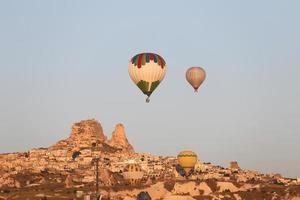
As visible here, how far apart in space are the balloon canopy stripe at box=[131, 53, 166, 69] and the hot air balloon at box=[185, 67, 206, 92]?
86.1 feet

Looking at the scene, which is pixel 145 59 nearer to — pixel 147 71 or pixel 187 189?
pixel 147 71

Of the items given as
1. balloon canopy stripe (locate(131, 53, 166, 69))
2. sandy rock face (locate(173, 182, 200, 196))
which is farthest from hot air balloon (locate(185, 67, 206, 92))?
sandy rock face (locate(173, 182, 200, 196))

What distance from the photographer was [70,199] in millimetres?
162125

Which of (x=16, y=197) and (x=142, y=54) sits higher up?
(x=142, y=54)

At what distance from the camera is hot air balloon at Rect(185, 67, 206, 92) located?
14200cm

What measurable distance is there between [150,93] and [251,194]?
292 feet

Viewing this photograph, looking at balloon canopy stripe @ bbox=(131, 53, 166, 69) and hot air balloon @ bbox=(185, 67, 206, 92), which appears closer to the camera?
balloon canopy stripe @ bbox=(131, 53, 166, 69)

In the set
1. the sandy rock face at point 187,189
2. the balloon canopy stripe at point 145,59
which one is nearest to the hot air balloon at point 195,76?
the balloon canopy stripe at point 145,59

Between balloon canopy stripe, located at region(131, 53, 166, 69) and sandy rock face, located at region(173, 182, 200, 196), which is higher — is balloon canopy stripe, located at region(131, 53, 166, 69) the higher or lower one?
the higher one

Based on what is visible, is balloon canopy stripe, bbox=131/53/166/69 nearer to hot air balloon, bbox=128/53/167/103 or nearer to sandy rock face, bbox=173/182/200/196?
hot air balloon, bbox=128/53/167/103

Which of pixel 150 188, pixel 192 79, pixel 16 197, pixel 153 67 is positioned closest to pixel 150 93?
pixel 153 67

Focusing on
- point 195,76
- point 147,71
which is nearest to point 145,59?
point 147,71

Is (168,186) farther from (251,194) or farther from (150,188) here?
(251,194)

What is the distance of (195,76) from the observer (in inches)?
5659
